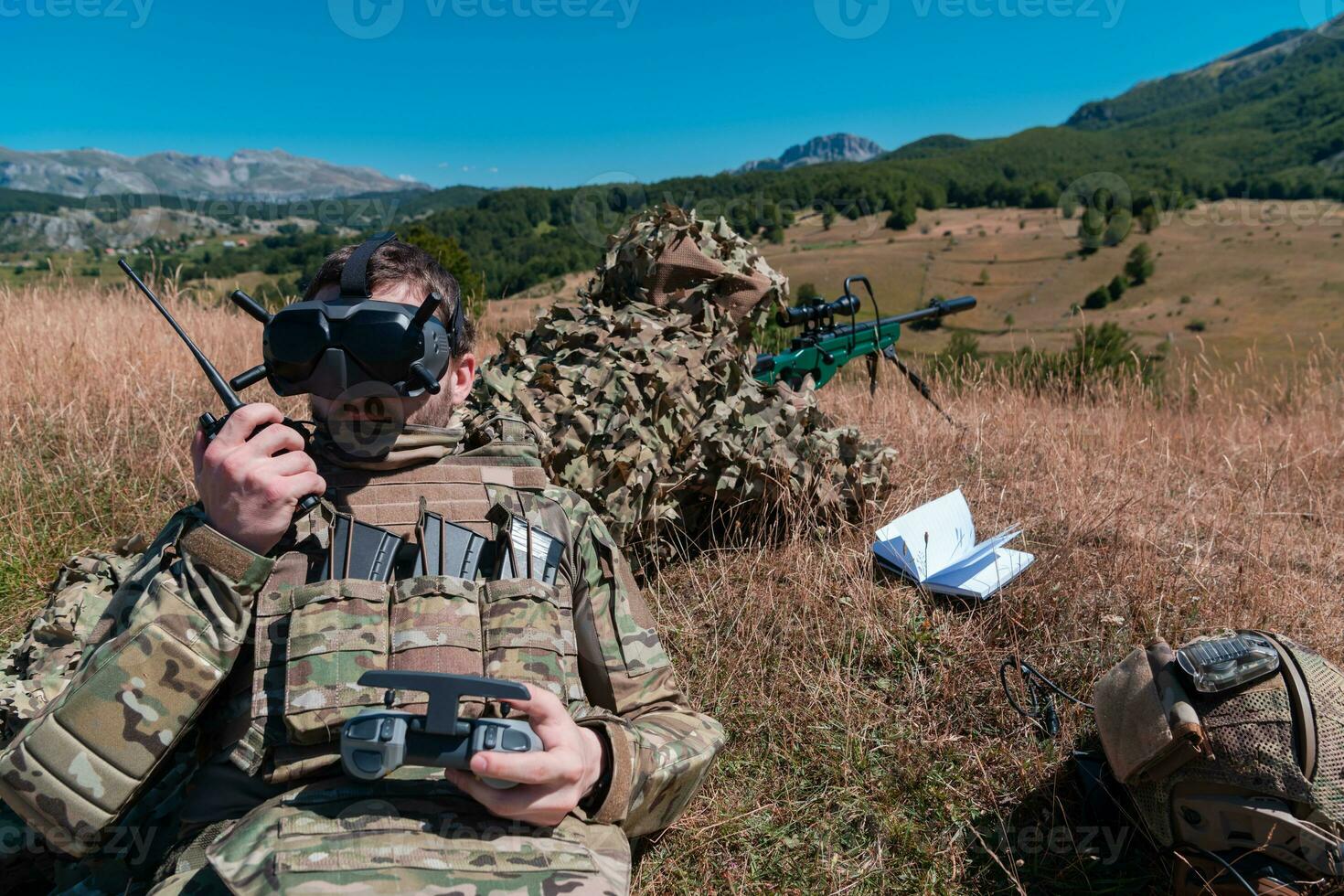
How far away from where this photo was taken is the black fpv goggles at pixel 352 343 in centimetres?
176

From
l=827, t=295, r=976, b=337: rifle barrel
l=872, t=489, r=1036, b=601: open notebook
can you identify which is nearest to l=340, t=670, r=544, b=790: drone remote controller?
l=872, t=489, r=1036, b=601: open notebook

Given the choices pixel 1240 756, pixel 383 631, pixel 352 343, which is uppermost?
pixel 352 343

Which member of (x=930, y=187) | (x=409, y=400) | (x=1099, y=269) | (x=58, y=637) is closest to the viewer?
(x=409, y=400)

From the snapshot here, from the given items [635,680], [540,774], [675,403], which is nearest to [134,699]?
[540,774]

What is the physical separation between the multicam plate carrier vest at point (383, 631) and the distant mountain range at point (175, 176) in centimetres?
973

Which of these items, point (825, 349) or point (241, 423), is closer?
point (241, 423)

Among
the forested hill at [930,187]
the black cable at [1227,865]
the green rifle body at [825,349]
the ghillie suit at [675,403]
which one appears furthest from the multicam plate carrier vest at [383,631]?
the green rifle body at [825,349]

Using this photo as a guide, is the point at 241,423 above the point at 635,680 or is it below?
above

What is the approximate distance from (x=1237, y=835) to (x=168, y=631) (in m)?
2.66

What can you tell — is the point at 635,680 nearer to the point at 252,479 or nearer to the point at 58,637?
the point at 252,479

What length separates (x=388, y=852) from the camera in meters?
1.48

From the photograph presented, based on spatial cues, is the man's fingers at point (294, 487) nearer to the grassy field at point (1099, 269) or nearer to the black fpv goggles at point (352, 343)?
the black fpv goggles at point (352, 343)

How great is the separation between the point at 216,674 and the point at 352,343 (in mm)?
765

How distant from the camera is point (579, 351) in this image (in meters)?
3.75
